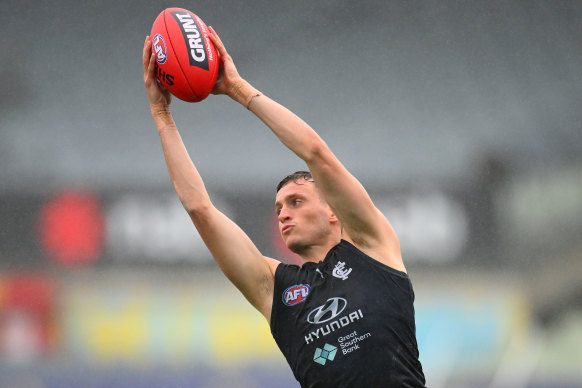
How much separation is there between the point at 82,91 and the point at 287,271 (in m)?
4.32

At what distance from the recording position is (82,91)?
19.9ft

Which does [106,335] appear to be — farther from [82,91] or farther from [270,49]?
[270,49]

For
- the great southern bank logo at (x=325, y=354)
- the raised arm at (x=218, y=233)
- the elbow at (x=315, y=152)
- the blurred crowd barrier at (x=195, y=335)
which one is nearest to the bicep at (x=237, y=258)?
the raised arm at (x=218, y=233)

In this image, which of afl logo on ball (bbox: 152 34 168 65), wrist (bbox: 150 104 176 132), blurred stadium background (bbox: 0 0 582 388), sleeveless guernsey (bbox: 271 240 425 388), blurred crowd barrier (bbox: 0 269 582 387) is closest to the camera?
sleeveless guernsey (bbox: 271 240 425 388)

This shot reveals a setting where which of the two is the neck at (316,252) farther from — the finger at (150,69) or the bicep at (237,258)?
the finger at (150,69)

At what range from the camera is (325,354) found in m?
2.14

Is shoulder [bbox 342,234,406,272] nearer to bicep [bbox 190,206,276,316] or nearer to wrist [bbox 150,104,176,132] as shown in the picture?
bicep [bbox 190,206,276,316]

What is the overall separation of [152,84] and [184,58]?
8.1 inches

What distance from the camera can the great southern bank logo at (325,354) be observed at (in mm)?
2129

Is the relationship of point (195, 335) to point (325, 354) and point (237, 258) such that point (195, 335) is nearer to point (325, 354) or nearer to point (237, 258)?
point (237, 258)

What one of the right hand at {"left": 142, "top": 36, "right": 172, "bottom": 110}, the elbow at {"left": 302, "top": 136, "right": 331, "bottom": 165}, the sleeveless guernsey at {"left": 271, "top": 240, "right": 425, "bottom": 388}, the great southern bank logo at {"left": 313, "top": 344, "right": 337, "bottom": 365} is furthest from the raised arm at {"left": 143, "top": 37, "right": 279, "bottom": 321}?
the elbow at {"left": 302, "top": 136, "right": 331, "bottom": 165}

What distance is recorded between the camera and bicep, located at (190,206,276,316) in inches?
94.0

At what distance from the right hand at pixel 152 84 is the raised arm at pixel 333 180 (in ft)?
1.14

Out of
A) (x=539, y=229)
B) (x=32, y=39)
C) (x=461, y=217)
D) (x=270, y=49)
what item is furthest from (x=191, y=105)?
(x=539, y=229)
